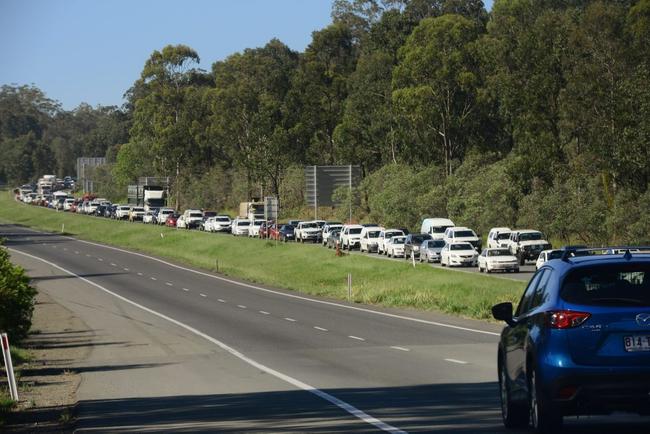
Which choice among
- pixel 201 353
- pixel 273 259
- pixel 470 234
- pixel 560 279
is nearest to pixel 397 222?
pixel 273 259

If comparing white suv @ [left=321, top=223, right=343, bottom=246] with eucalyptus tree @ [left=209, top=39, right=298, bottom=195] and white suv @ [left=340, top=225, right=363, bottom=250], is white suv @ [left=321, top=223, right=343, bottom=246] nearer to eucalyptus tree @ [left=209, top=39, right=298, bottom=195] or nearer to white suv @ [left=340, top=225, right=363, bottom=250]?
white suv @ [left=340, top=225, right=363, bottom=250]

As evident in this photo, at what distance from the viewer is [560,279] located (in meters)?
11.1

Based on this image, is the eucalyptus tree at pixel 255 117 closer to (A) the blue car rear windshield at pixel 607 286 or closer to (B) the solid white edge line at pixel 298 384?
(B) the solid white edge line at pixel 298 384

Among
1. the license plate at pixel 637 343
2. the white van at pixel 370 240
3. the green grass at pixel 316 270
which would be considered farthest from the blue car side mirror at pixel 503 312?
the white van at pixel 370 240

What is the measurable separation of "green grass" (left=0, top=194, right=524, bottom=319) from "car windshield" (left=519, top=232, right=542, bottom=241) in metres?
6.14

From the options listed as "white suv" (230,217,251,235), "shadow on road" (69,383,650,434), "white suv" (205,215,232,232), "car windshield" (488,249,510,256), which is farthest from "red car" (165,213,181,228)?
"shadow on road" (69,383,650,434)

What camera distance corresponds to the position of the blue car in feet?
35.6

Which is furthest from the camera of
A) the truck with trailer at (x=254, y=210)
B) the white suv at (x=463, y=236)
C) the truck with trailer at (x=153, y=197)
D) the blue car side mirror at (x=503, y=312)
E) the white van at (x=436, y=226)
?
the truck with trailer at (x=153, y=197)

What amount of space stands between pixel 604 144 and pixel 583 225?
523 centimetres

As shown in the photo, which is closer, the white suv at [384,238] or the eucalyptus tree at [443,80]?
the white suv at [384,238]

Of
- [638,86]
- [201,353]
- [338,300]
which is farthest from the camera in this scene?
[638,86]

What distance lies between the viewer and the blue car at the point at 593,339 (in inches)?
428

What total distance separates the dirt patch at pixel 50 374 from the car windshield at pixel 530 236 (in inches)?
1009

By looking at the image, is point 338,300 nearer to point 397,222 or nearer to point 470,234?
point 470,234
